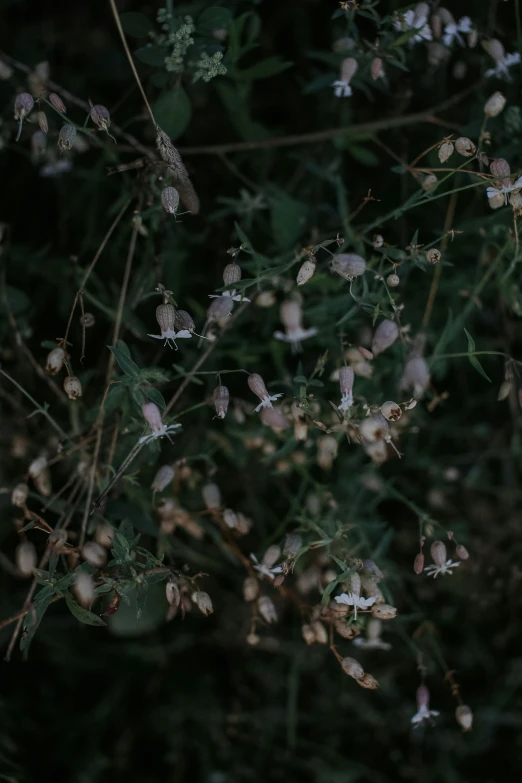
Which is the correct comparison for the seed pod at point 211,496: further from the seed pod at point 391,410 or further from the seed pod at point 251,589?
the seed pod at point 391,410

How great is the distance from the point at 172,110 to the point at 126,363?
926 mm

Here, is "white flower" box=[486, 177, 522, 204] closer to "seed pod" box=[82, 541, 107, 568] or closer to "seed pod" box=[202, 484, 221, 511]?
"seed pod" box=[202, 484, 221, 511]

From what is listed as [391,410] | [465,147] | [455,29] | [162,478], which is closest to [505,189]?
[465,147]

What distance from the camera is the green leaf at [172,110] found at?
7.17 feet

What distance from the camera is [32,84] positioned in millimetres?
2268

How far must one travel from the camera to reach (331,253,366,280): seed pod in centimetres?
174

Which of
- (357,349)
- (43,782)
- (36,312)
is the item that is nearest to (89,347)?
(36,312)

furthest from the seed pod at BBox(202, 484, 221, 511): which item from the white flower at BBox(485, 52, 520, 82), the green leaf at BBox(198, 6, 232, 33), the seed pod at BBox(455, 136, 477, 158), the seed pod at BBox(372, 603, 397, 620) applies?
the white flower at BBox(485, 52, 520, 82)

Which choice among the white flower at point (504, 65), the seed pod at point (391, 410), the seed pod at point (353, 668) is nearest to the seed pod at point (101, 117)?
the seed pod at point (391, 410)

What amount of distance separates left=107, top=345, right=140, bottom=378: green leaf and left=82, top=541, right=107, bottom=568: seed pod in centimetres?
49

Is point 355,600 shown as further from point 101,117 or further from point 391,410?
point 101,117

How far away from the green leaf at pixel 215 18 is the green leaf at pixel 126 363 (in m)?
1.02

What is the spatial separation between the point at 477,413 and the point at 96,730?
224 centimetres

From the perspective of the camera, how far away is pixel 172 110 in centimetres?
221
